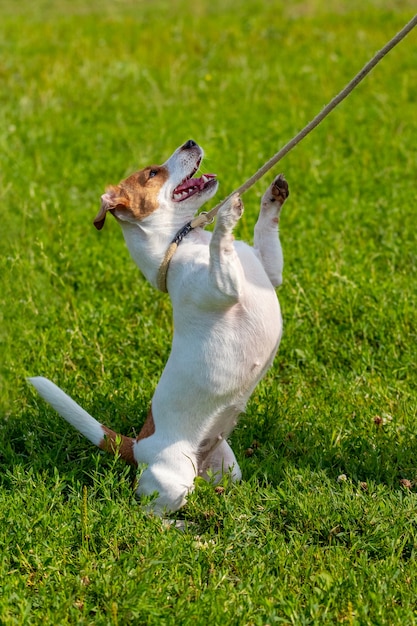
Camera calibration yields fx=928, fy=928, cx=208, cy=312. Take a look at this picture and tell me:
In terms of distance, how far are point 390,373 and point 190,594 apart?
210cm

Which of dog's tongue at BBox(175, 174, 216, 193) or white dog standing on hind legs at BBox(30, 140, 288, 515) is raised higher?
dog's tongue at BBox(175, 174, 216, 193)

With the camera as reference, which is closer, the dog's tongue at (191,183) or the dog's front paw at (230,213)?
the dog's front paw at (230,213)

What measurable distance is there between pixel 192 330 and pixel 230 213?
575mm

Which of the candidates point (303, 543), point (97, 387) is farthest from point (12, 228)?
point (303, 543)

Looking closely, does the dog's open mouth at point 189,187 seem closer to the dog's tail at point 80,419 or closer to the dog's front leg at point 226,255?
the dog's front leg at point 226,255

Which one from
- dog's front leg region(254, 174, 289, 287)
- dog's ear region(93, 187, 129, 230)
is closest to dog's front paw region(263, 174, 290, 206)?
dog's front leg region(254, 174, 289, 287)

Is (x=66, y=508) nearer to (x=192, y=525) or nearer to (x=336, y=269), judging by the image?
(x=192, y=525)

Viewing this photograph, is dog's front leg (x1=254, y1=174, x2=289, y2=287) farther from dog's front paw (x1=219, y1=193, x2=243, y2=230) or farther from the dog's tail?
the dog's tail

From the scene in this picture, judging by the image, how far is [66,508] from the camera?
395cm

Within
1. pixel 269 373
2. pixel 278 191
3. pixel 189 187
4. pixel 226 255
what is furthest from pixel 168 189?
pixel 269 373

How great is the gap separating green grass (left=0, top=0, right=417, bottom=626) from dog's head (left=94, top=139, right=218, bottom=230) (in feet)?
3.82

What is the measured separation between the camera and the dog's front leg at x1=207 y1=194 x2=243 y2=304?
361cm

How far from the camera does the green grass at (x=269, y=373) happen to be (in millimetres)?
3510

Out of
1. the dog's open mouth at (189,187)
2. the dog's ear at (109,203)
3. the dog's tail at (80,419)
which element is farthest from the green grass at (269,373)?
the dog's open mouth at (189,187)
